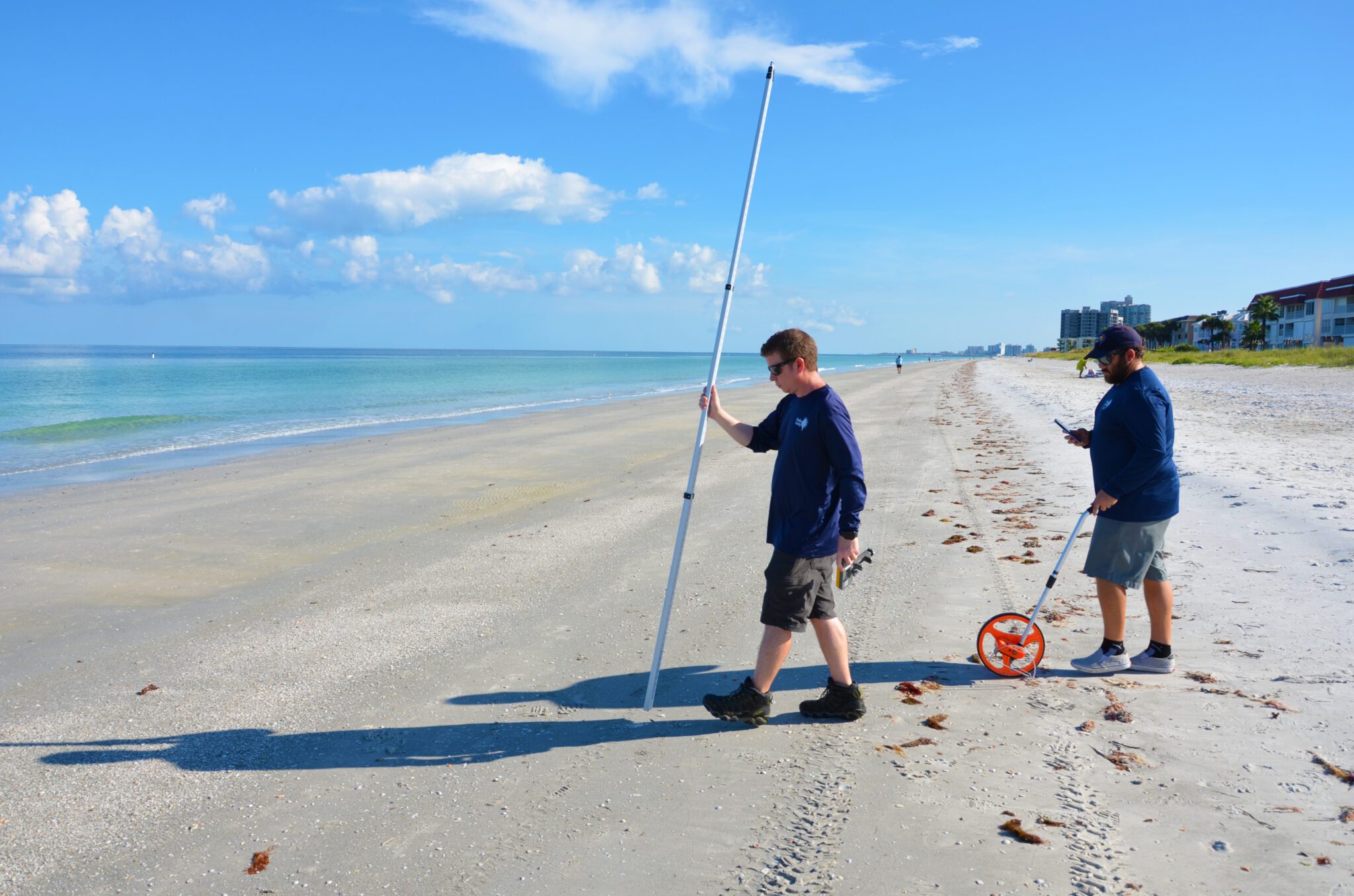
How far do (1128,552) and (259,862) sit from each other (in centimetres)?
443

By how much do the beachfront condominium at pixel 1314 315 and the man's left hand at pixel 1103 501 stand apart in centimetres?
9501

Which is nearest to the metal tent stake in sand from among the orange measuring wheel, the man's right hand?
the man's right hand

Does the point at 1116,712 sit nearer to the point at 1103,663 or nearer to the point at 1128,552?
the point at 1103,663

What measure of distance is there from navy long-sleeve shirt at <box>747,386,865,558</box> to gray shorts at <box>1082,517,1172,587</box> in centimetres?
154

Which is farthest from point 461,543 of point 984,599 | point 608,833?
point 608,833

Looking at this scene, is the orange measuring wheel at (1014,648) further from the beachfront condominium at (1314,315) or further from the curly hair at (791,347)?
the beachfront condominium at (1314,315)

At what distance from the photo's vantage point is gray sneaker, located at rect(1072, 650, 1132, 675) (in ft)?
15.9

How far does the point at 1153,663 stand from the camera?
15.9 ft

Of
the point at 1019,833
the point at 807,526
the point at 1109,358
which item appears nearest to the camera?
the point at 1019,833

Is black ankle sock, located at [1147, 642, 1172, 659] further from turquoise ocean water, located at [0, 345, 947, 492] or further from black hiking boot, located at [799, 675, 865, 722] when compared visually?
turquoise ocean water, located at [0, 345, 947, 492]

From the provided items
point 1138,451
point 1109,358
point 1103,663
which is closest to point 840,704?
point 1103,663

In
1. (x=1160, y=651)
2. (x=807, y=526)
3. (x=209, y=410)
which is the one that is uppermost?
(x=807, y=526)

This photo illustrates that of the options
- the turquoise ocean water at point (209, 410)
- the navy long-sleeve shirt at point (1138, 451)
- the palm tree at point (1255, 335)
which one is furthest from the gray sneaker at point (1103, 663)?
the palm tree at point (1255, 335)

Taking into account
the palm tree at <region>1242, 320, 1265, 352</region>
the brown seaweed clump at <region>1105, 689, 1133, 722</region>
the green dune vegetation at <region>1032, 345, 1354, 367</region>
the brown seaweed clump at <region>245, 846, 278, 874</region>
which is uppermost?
the palm tree at <region>1242, 320, 1265, 352</region>
